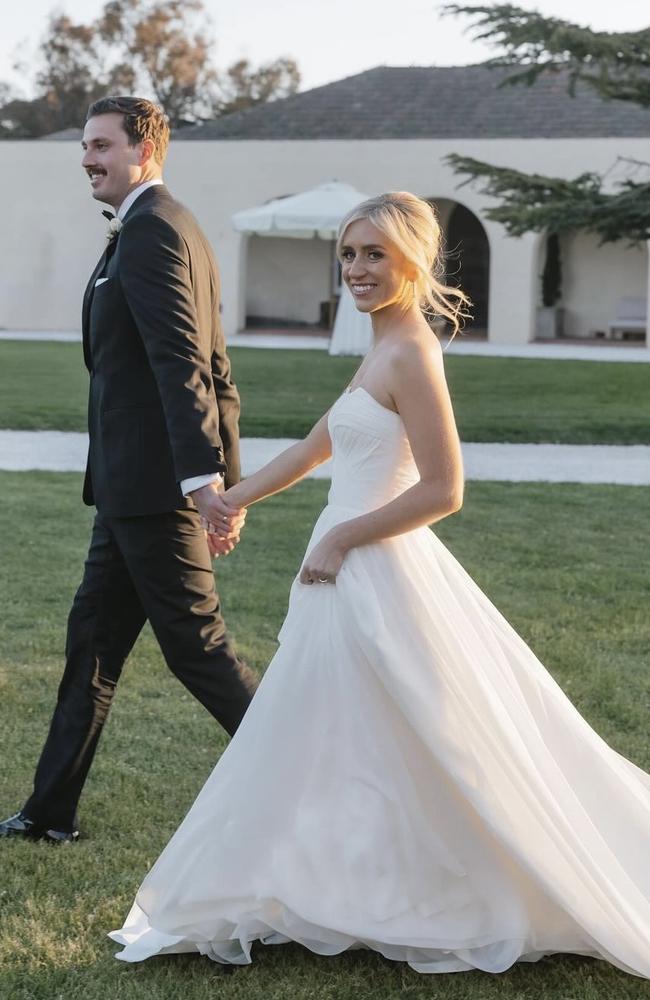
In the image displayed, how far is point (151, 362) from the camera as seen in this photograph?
11.5 ft

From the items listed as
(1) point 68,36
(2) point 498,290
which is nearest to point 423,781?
(2) point 498,290

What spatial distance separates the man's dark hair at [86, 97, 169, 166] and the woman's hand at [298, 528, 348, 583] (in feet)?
4.14

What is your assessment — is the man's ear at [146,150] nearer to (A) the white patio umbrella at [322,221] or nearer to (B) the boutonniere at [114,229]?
(B) the boutonniere at [114,229]

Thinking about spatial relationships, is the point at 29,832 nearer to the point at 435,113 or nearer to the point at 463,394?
the point at 463,394

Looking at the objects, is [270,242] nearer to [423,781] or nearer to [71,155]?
[71,155]

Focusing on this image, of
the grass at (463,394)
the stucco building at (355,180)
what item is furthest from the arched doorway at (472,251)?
the grass at (463,394)

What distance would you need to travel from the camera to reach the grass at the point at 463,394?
1348cm

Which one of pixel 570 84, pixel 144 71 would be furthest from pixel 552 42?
pixel 144 71

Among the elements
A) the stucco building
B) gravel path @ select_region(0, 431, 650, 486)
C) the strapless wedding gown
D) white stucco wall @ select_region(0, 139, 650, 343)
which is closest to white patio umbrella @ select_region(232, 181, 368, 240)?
the stucco building

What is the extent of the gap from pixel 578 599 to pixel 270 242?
2828cm

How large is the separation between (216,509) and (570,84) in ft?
43.0

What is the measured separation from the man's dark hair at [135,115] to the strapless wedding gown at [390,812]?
3.38 feet

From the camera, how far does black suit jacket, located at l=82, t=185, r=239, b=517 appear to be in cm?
349

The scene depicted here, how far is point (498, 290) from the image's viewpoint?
98.1 feet
